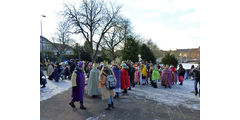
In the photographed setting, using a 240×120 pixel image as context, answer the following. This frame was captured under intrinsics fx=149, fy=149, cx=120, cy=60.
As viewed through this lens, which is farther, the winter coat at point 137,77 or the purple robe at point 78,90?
the winter coat at point 137,77

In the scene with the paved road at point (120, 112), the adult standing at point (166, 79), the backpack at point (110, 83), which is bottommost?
the paved road at point (120, 112)

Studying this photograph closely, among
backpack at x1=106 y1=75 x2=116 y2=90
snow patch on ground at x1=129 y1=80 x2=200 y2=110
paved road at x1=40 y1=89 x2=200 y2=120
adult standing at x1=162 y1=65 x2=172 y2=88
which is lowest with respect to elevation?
snow patch on ground at x1=129 y1=80 x2=200 y2=110

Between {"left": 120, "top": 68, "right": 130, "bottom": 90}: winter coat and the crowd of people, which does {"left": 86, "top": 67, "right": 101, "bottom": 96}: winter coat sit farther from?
{"left": 120, "top": 68, "right": 130, "bottom": 90}: winter coat

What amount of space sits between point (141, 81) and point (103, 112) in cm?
666

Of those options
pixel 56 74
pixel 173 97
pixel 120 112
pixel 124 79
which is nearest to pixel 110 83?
pixel 120 112

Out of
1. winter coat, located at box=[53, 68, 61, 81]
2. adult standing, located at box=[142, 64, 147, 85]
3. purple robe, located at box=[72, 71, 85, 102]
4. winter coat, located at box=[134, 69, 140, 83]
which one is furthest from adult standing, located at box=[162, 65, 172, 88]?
winter coat, located at box=[53, 68, 61, 81]

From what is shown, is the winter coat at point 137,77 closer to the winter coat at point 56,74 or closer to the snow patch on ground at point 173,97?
the snow patch on ground at point 173,97

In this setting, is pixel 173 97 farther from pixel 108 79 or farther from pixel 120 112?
pixel 108 79

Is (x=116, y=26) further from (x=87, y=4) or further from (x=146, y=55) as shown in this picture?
(x=146, y=55)

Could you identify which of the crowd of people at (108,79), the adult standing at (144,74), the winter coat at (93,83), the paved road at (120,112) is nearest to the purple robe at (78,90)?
the crowd of people at (108,79)

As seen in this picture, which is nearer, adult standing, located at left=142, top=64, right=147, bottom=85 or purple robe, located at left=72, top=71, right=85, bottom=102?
purple robe, located at left=72, top=71, right=85, bottom=102

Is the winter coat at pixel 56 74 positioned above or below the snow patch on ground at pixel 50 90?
above
